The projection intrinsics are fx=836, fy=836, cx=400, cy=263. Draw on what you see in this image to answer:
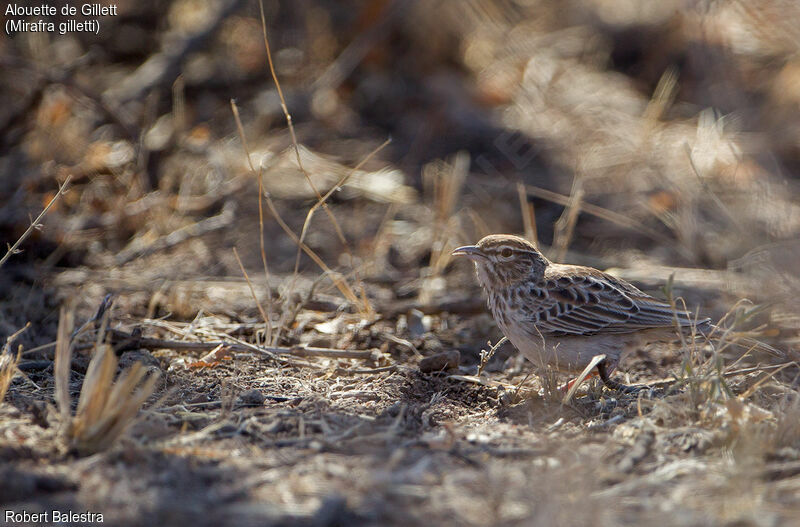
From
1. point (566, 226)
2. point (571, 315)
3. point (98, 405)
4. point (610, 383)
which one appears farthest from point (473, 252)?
point (98, 405)

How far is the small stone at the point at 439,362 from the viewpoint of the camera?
5.56m

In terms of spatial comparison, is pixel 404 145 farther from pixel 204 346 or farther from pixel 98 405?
pixel 98 405

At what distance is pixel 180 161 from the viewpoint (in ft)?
28.3

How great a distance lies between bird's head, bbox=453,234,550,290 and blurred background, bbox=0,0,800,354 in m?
0.89

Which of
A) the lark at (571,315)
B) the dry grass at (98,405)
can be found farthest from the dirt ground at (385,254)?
the lark at (571,315)

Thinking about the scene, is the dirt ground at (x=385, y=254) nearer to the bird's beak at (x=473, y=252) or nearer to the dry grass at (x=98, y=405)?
the dry grass at (x=98, y=405)

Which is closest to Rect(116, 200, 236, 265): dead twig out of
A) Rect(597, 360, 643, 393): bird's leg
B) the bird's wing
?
the bird's wing

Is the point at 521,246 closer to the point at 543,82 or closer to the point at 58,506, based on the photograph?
the point at 58,506

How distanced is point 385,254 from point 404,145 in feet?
7.40

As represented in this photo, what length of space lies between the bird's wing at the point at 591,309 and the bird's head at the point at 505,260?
0.16 m

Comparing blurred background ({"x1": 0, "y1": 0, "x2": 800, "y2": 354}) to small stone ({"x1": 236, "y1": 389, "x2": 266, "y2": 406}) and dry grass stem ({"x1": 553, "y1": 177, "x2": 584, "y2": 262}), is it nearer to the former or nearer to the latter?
dry grass stem ({"x1": 553, "y1": 177, "x2": 584, "y2": 262})

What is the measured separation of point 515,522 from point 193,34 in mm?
7528

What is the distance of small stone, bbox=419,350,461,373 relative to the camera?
556cm

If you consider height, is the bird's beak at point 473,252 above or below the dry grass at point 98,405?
above
